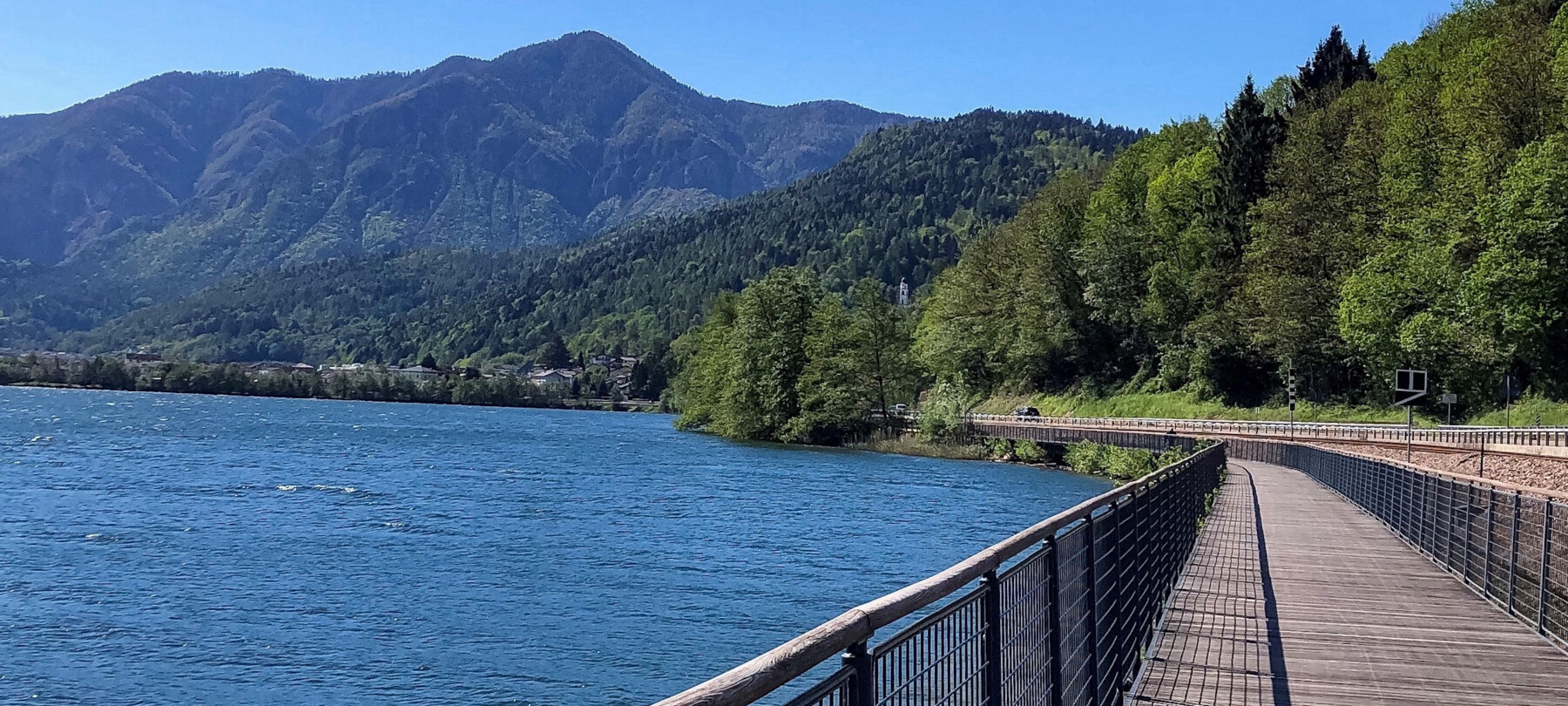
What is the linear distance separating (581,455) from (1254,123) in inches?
1746

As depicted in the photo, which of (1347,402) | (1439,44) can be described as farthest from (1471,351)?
(1439,44)

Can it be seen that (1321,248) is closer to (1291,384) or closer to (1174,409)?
(1291,384)

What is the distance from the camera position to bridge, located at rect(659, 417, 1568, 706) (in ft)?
14.8

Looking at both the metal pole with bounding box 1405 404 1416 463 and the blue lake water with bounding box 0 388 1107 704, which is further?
the metal pole with bounding box 1405 404 1416 463

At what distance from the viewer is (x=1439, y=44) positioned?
71.2m

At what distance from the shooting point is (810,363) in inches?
3312

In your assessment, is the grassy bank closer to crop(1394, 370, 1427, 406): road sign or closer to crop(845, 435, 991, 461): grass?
crop(845, 435, 991, 461): grass

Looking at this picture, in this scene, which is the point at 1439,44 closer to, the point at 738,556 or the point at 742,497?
the point at 742,497

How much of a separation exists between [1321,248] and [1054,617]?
62.0 metres

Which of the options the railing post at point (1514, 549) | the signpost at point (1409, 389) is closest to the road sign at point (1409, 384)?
Answer: the signpost at point (1409, 389)

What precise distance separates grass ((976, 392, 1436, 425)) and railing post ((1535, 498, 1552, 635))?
41878 millimetres

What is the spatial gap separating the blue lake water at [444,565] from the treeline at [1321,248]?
14.7 metres

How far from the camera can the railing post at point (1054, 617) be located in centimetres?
653

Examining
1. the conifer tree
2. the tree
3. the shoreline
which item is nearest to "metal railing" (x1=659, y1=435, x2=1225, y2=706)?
the shoreline
